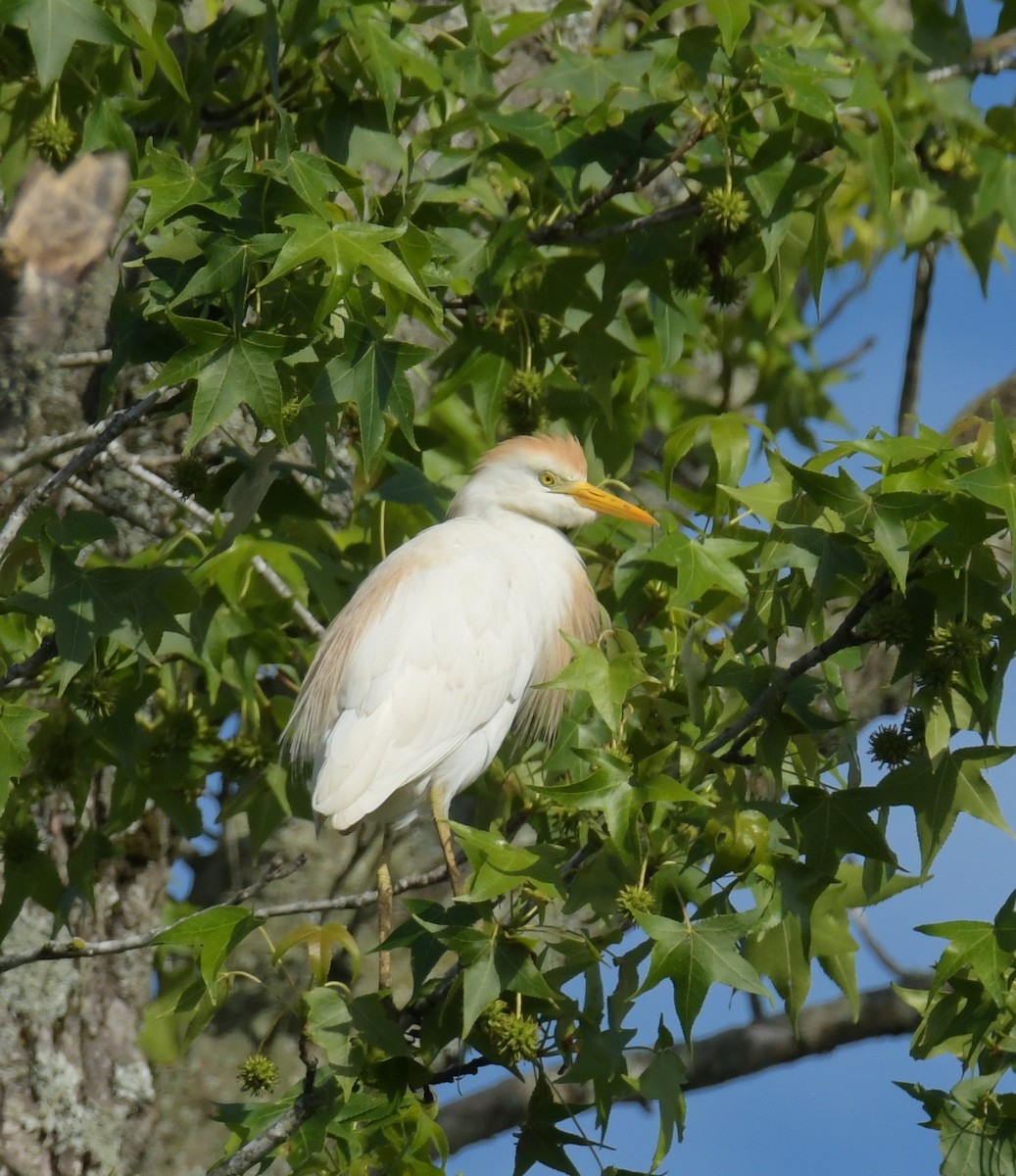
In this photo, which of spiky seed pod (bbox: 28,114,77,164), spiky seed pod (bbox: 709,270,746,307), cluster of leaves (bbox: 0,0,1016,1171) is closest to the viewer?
cluster of leaves (bbox: 0,0,1016,1171)

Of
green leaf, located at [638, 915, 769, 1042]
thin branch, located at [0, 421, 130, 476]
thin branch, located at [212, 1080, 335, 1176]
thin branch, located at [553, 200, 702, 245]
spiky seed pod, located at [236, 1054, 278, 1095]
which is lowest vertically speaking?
spiky seed pod, located at [236, 1054, 278, 1095]

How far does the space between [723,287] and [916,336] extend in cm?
189

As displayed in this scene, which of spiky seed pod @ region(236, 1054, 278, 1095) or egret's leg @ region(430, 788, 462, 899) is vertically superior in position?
egret's leg @ region(430, 788, 462, 899)

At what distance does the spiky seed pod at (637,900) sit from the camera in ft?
7.73

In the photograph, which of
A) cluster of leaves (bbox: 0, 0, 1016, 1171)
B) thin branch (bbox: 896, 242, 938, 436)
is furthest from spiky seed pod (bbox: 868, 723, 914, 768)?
thin branch (bbox: 896, 242, 938, 436)

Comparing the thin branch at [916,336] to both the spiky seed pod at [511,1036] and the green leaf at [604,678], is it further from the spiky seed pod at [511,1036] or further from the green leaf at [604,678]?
the spiky seed pod at [511,1036]

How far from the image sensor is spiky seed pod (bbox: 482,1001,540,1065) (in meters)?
2.38

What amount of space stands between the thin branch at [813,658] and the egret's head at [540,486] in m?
1.18

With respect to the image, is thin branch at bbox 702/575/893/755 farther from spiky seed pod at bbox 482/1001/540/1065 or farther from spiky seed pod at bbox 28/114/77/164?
spiky seed pod at bbox 28/114/77/164

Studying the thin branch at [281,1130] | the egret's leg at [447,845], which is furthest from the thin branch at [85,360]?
the thin branch at [281,1130]

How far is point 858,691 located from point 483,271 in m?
1.57

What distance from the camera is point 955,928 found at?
225 cm

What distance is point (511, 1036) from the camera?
2375 millimetres

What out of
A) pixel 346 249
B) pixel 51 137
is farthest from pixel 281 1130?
pixel 51 137
